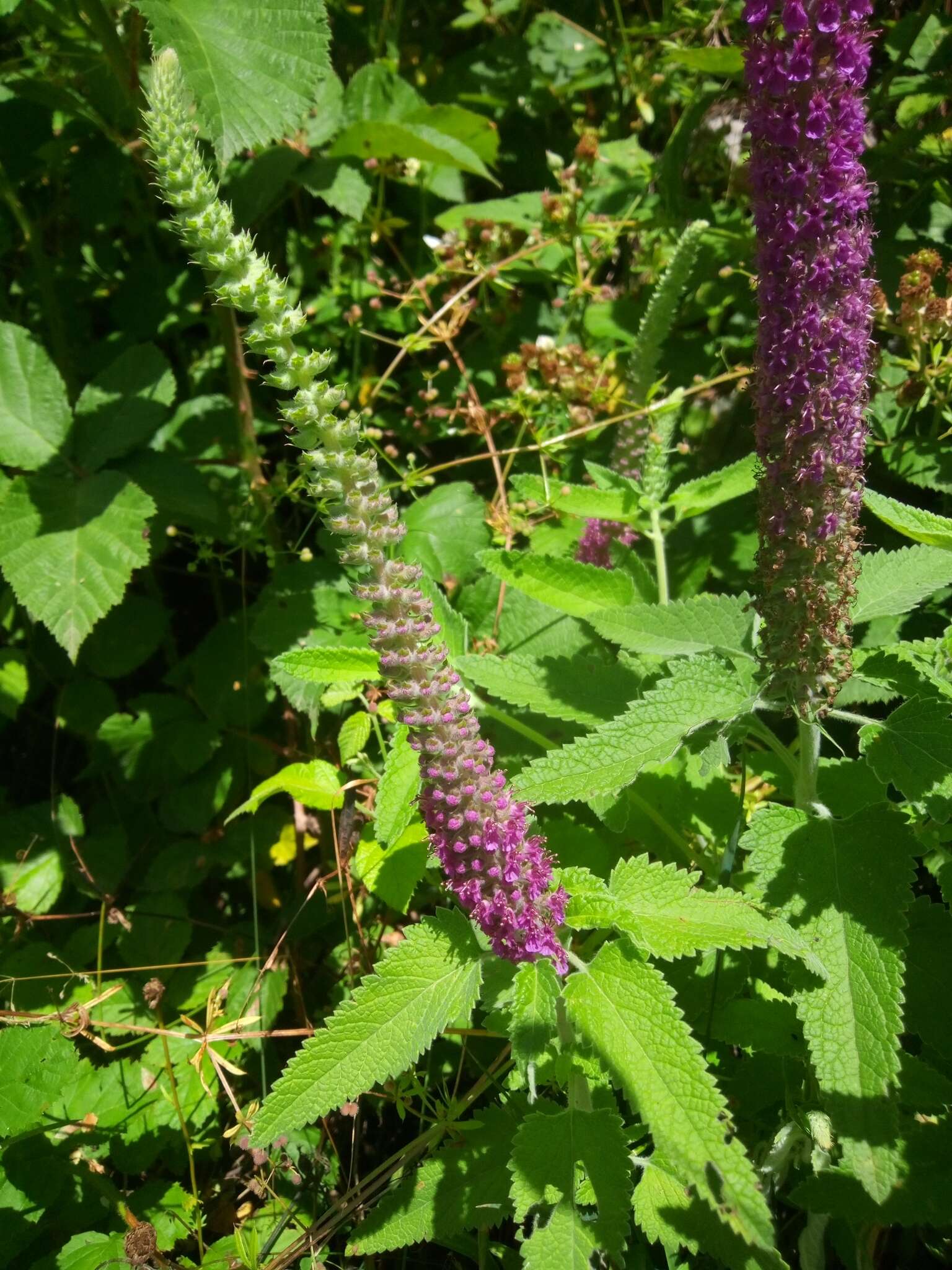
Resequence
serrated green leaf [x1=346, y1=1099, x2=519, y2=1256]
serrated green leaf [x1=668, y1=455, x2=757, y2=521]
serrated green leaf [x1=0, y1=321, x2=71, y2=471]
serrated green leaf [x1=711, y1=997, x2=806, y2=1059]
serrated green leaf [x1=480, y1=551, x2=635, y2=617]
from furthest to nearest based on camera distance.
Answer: serrated green leaf [x1=0, y1=321, x2=71, y2=471], serrated green leaf [x1=668, y1=455, x2=757, y2=521], serrated green leaf [x1=480, y1=551, x2=635, y2=617], serrated green leaf [x1=711, y1=997, x2=806, y2=1059], serrated green leaf [x1=346, y1=1099, x2=519, y2=1256]

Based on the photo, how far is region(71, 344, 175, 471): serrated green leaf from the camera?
296 centimetres

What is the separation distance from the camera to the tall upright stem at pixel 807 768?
2.02 meters

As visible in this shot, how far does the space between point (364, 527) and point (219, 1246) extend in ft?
5.94

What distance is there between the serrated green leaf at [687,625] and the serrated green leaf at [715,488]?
18.8 inches

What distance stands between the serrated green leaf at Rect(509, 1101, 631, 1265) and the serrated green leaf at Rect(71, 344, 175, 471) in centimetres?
219

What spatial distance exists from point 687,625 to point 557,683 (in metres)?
0.32

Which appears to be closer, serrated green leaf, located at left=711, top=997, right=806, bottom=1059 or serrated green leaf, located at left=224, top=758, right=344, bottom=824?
serrated green leaf, located at left=711, top=997, right=806, bottom=1059

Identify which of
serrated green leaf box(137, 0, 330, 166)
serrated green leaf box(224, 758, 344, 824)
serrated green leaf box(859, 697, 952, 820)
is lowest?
serrated green leaf box(224, 758, 344, 824)

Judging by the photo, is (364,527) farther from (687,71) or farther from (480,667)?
(687,71)

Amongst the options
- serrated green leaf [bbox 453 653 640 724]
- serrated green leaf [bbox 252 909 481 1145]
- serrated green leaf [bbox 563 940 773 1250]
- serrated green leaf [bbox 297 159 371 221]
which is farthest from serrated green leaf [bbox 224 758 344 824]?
serrated green leaf [bbox 297 159 371 221]

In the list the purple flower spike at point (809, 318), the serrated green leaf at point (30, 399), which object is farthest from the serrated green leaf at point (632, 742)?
the serrated green leaf at point (30, 399)

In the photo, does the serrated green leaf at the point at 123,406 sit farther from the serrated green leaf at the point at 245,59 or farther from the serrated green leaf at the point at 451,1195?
the serrated green leaf at the point at 451,1195

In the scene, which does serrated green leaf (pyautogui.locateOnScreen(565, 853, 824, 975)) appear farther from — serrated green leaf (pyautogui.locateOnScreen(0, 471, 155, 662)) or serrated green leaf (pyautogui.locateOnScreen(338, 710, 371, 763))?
serrated green leaf (pyautogui.locateOnScreen(0, 471, 155, 662))

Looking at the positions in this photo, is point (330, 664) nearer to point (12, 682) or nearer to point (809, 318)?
point (809, 318)
